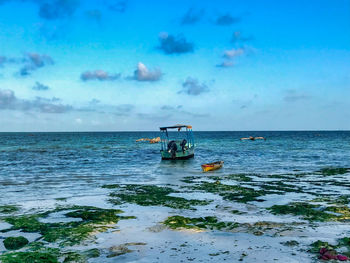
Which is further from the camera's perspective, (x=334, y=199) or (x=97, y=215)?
(x=334, y=199)

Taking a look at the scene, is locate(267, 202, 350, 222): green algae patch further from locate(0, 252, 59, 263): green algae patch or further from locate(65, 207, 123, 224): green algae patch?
locate(0, 252, 59, 263): green algae patch

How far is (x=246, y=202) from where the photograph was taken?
58.4 feet

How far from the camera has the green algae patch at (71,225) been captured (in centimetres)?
1180

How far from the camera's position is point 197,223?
13.5 m

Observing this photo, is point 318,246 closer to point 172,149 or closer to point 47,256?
point 47,256

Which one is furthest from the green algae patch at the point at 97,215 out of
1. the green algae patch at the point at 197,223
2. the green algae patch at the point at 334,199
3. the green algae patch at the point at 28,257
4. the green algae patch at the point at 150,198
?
the green algae patch at the point at 334,199

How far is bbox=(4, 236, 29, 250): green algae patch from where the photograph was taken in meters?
10.9

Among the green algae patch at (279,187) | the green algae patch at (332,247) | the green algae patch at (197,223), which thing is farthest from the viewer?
the green algae patch at (279,187)

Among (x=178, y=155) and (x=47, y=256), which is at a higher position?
(x=178, y=155)

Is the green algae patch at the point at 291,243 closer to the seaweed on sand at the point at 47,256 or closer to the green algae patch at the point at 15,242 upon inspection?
the seaweed on sand at the point at 47,256

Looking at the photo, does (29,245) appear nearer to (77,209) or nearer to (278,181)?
(77,209)

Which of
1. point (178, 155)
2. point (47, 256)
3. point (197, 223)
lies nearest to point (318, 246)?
point (197, 223)

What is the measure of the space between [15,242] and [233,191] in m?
13.9

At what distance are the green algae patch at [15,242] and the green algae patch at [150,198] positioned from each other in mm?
7058
